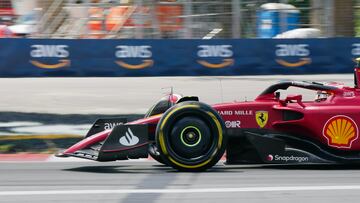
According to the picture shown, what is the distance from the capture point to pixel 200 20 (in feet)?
48.3

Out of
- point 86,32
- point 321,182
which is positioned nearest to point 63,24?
point 86,32

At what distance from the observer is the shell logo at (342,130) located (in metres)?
8.58

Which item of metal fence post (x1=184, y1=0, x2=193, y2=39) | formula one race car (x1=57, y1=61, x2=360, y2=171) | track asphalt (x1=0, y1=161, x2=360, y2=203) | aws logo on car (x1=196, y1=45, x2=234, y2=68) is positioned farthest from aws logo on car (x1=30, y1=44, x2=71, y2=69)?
formula one race car (x1=57, y1=61, x2=360, y2=171)

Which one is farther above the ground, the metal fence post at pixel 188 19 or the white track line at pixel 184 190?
the metal fence post at pixel 188 19

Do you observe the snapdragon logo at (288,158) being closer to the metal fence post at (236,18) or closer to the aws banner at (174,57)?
the aws banner at (174,57)

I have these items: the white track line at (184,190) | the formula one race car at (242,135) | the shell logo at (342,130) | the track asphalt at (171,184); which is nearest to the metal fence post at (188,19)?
the track asphalt at (171,184)

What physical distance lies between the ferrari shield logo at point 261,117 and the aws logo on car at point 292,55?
5263 millimetres

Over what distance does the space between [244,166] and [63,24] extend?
682 centimetres

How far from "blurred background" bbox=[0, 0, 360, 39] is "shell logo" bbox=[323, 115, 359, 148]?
5931 millimetres

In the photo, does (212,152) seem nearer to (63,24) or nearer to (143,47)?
(143,47)

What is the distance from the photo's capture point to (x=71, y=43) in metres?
13.2

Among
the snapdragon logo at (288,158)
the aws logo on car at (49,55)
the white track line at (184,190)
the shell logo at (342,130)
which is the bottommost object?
the snapdragon logo at (288,158)

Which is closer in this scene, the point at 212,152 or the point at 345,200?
the point at 345,200

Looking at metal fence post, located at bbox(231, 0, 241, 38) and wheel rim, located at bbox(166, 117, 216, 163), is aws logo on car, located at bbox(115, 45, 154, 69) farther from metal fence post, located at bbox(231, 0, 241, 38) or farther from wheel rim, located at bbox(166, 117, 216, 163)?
wheel rim, located at bbox(166, 117, 216, 163)
